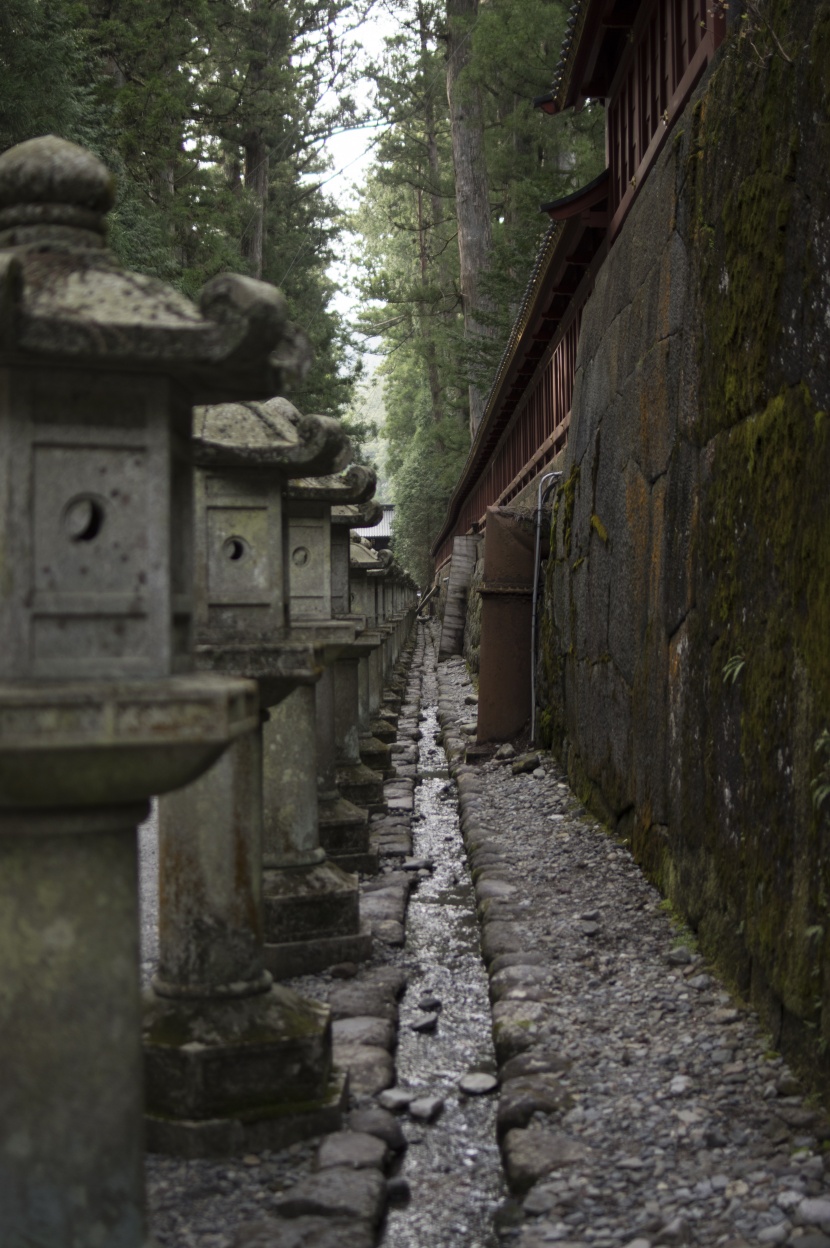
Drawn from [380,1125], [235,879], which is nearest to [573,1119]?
[380,1125]

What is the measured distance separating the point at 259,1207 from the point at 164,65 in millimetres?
18222

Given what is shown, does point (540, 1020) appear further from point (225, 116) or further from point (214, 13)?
point (214, 13)

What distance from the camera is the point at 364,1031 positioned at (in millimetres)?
5086

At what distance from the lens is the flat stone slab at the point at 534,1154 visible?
3.85m

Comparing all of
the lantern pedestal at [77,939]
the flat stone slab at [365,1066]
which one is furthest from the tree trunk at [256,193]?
the lantern pedestal at [77,939]

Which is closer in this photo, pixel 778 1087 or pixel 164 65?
pixel 778 1087

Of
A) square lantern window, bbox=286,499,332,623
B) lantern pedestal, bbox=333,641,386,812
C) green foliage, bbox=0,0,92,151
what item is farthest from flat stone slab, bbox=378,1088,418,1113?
green foliage, bbox=0,0,92,151

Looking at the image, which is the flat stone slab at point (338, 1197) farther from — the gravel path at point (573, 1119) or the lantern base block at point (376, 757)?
the lantern base block at point (376, 757)

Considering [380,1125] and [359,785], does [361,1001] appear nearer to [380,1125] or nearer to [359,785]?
[380,1125]

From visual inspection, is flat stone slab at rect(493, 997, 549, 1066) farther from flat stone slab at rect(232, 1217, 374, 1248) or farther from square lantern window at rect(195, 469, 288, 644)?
square lantern window at rect(195, 469, 288, 644)

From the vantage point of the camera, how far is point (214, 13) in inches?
864

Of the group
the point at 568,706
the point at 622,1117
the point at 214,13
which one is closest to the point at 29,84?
the point at 568,706

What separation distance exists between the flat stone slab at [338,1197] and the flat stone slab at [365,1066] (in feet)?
2.44

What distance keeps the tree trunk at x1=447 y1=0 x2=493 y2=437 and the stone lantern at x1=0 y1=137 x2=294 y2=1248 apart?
72.1 ft
